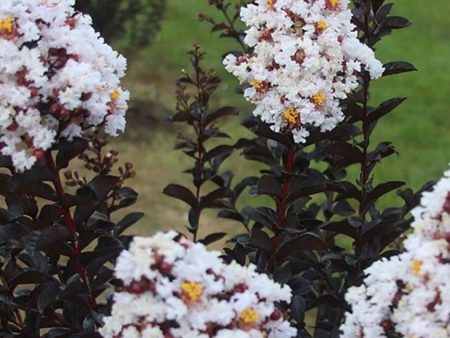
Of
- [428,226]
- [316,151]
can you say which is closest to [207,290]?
[428,226]

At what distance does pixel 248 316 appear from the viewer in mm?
1570

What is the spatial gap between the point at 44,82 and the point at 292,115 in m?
0.61

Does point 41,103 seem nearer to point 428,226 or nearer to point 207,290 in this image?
point 207,290

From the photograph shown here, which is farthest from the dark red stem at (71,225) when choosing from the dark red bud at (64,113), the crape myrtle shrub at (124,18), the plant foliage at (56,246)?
the crape myrtle shrub at (124,18)

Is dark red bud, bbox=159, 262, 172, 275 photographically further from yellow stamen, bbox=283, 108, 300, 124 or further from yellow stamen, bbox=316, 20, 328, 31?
yellow stamen, bbox=316, 20, 328, 31

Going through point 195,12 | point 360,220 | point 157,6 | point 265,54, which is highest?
point 195,12

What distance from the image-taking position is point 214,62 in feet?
24.0

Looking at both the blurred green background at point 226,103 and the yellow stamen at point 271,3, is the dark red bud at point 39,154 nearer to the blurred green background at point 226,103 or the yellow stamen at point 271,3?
the yellow stamen at point 271,3

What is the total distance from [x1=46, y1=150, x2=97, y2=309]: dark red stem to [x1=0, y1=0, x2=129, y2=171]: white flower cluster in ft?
0.21

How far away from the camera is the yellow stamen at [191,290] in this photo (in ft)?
5.01

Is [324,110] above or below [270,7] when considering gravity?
below

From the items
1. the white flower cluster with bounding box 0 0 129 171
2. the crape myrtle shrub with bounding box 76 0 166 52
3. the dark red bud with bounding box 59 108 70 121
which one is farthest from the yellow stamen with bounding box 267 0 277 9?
the crape myrtle shrub with bounding box 76 0 166 52

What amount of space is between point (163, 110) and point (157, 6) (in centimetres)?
73

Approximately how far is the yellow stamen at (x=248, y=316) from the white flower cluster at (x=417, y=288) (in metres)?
0.21
